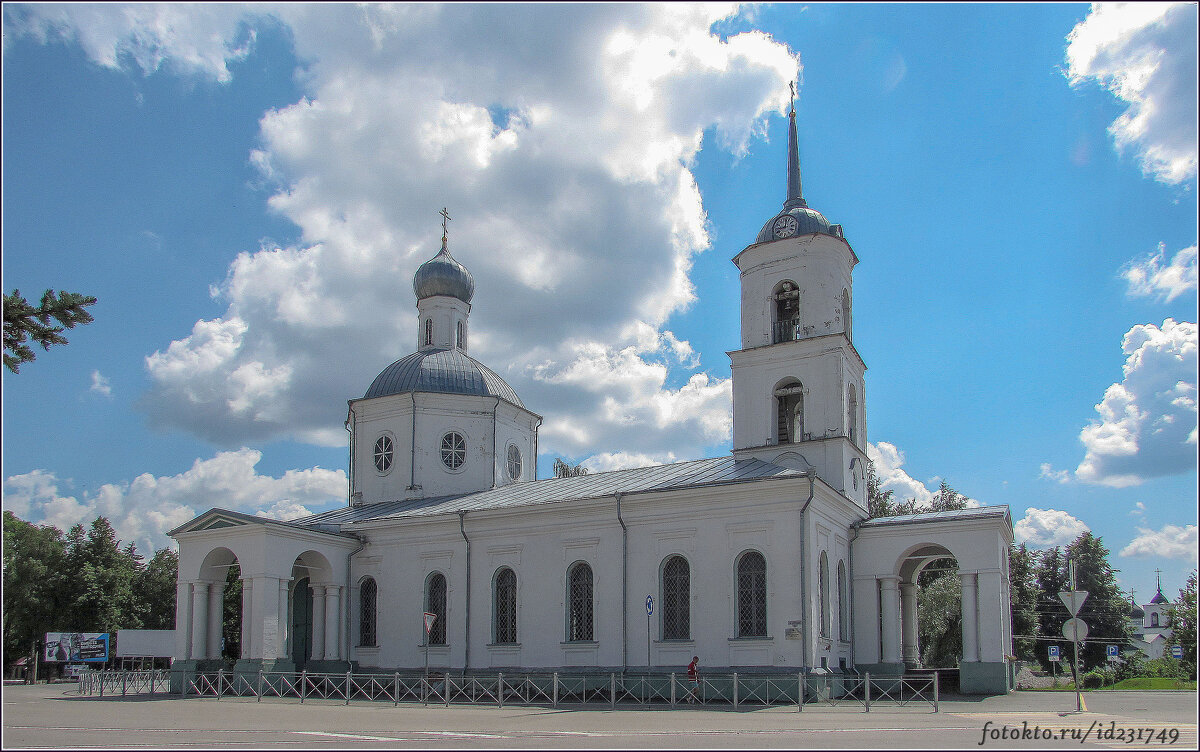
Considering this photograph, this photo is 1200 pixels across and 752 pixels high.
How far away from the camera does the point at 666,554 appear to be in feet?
86.0

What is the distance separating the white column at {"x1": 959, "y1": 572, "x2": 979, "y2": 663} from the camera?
85.6 ft

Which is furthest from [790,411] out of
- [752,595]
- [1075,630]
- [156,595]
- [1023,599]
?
[156,595]

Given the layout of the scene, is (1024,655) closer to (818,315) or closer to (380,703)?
(818,315)

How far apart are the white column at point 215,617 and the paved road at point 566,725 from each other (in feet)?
25.9

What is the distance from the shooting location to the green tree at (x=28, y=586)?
53.4 meters

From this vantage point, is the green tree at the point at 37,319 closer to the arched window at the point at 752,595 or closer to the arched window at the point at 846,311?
the arched window at the point at 752,595

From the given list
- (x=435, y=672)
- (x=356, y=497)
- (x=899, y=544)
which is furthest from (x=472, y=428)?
(x=899, y=544)

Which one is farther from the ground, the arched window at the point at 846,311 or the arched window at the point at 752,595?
the arched window at the point at 846,311

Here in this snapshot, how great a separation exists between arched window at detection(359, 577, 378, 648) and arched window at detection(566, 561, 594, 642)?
7.85m

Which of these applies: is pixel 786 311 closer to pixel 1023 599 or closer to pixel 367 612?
pixel 367 612

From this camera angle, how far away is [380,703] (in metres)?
23.6

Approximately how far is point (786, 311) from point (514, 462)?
1286 cm

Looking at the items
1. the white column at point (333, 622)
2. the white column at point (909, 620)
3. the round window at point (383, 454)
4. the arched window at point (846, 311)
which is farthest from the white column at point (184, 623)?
the white column at point (909, 620)

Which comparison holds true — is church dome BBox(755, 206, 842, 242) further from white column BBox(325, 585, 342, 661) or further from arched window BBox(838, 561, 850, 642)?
white column BBox(325, 585, 342, 661)
